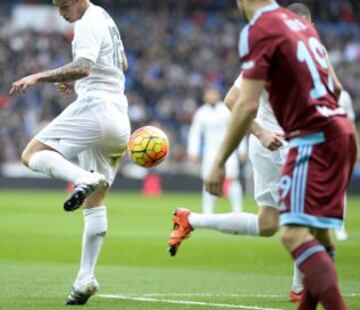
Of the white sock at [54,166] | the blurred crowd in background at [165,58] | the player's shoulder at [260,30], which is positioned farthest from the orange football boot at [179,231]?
the blurred crowd in background at [165,58]

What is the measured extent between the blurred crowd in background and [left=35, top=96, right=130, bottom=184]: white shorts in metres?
22.9

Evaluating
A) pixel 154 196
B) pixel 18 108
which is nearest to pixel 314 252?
pixel 154 196

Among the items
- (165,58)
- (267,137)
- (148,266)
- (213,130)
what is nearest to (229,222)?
(267,137)

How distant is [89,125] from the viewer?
852 cm

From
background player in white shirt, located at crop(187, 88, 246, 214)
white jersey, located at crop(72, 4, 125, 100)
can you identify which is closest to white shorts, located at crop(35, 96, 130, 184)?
white jersey, located at crop(72, 4, 125, 100)

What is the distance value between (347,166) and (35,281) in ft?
16.3

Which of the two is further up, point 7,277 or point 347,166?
point 347,166

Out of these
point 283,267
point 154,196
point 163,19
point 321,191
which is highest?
point 321,191

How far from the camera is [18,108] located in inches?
1292

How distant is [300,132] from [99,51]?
298 cm

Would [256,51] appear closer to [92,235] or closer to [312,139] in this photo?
[312,139]

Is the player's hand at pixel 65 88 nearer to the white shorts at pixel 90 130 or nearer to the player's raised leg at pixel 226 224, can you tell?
the white shorts at pixel 90 130

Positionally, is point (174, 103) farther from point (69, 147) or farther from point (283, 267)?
point (69, 147)

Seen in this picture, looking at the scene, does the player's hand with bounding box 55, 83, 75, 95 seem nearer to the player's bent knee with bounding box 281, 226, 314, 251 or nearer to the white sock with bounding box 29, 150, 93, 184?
the white sock with bounding box 29, 150, 93, 184
